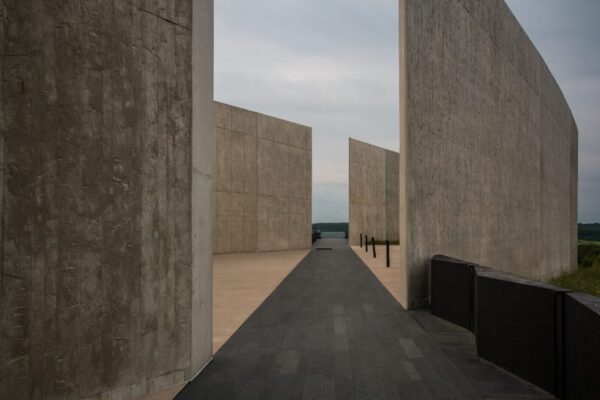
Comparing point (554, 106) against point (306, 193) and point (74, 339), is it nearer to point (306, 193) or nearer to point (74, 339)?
point (306, 193)

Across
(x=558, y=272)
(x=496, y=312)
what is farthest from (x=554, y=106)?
(x=496, y=312)

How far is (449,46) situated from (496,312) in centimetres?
561

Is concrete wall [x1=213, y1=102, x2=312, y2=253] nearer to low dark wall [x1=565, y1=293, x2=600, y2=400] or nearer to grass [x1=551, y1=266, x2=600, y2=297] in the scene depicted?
grass [x1=551, y1=266, x2=600, y2=297]

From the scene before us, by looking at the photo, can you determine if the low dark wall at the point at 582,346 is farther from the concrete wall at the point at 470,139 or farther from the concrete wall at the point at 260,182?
the concrete wall at the point at 260,182

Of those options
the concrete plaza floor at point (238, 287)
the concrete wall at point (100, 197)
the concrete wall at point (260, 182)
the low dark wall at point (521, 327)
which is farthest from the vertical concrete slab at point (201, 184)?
the concrete wall at point (260, 182)

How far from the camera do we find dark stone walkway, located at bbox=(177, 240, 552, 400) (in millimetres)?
3238

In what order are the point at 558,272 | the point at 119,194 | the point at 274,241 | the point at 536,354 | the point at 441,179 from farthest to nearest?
1. the point at 274,241
2. the point at 558,272
3. the point at 441,179
4. the point at 536,354
5. the point at 119,194

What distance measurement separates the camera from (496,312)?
3787mm

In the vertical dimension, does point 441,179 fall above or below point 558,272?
above

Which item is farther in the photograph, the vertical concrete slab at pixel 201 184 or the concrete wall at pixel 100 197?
the vertical concrete slab at pixel 201 184

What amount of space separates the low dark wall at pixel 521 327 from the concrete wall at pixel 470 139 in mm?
2295

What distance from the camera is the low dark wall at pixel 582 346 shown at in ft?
8.07

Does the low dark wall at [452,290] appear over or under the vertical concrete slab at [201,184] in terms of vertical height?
under

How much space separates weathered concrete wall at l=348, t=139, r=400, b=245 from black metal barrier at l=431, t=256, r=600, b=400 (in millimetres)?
19010
